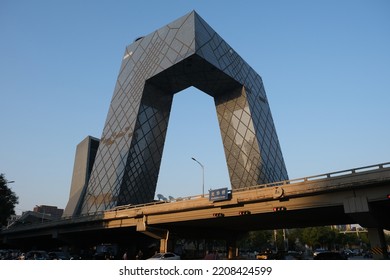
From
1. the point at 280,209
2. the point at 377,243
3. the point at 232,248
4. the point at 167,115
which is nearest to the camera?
the point at 377,243

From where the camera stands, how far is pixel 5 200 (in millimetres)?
56625

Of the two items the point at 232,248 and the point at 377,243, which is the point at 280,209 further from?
the point at 232,248

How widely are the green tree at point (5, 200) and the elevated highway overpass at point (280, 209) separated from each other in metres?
11.4

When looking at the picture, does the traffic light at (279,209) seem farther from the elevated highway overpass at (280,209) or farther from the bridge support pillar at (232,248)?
the bridge support pillar at (232,248)

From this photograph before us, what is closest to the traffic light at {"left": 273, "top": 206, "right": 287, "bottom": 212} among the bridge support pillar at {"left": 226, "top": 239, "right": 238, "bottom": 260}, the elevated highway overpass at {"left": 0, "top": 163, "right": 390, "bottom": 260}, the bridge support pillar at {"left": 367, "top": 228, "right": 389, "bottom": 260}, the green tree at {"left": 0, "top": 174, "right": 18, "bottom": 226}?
the elevated highway overpass at {"left": 0, "top": 163, "right": 390, "bottom": 260}

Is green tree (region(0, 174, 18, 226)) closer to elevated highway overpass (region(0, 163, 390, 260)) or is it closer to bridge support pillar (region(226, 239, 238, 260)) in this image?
elevated highway overpass (region(0, 163, 390, 260))

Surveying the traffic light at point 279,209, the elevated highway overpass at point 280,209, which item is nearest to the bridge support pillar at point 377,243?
the elevated highway overpass at point 280,209

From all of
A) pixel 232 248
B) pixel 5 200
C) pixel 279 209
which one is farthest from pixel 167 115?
pixel 279 209

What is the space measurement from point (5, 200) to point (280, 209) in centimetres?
4849

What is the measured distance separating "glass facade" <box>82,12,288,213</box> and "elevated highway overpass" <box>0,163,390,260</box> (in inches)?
730
